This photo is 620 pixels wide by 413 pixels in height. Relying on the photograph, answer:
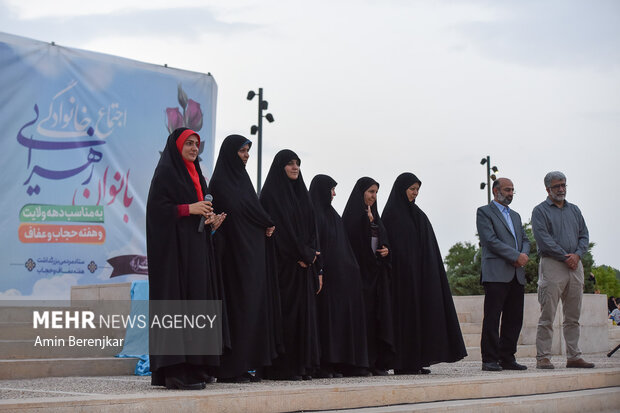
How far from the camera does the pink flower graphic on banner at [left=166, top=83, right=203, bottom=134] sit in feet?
42.4

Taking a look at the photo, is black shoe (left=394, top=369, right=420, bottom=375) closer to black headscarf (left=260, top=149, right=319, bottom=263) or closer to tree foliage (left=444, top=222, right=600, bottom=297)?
black headscarf (left=260, top=149, right=319, bottom=263)

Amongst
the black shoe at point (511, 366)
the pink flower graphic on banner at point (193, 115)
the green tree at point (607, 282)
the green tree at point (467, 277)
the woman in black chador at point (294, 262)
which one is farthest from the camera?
the green tree at point (607, 282)

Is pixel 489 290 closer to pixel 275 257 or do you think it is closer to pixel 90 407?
pixel 275 257

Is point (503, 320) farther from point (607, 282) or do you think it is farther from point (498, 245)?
point (607, 282)

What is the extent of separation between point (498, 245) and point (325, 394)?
2742 mm

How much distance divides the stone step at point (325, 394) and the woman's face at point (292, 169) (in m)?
1.59

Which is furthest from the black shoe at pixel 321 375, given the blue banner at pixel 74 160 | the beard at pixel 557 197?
the blue banner at pixel 74 160

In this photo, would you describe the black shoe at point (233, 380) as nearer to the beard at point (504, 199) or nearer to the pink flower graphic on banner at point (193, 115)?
the beard at point (504, 199)

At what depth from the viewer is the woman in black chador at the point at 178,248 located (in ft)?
16.4

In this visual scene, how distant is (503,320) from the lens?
733cm

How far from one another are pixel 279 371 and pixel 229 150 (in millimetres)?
1647

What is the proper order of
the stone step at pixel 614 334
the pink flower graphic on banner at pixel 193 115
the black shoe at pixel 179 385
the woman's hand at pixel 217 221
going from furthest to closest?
the pink flower graphic on banner at pixel 193 115
the stone step at pixel 614 334
the woman's hand at pixel 217 221
the black shoe at pixel 179 385

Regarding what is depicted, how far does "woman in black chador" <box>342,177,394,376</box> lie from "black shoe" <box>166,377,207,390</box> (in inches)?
91.3

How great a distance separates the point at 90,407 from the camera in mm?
3965
